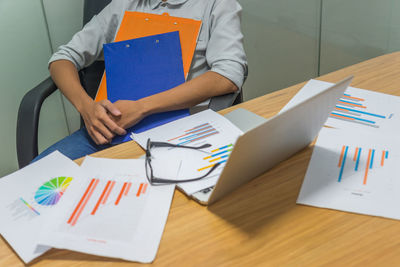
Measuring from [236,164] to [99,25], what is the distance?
107cm

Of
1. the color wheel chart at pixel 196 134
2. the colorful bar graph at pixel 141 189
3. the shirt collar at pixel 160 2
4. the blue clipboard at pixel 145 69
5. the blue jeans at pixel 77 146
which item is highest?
the shirt collar at pixel 160 2

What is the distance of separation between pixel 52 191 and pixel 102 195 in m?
0.11

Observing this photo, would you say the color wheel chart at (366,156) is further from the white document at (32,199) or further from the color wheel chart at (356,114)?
the white document at (32,199)

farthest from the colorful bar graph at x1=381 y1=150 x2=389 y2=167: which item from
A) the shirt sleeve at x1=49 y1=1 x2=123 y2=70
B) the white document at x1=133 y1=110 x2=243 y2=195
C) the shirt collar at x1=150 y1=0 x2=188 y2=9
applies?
the shirt sleeve at x1=49 y1=1 x2=123 y2=70

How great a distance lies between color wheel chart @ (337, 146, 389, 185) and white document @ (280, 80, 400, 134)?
101 millimetres

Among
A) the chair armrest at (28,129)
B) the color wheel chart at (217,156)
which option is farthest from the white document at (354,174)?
the chair armrest at (28,129)

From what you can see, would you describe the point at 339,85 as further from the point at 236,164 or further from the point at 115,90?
the point at 115,90

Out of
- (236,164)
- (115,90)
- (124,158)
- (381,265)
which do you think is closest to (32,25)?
(115,90)

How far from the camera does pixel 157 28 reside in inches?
54.9

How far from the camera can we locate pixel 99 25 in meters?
1.53

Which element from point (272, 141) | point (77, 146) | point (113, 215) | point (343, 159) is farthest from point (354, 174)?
point (77, 146)

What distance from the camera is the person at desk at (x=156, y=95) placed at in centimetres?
120

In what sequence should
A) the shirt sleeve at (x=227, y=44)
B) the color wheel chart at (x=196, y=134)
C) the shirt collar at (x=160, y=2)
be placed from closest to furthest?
the color wheel chart at (x=196, y=134)
the shirt sleeve at (x=227, y=44)
the shirt collar at (x=160, y=2)

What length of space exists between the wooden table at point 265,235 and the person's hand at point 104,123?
0.44 metres
